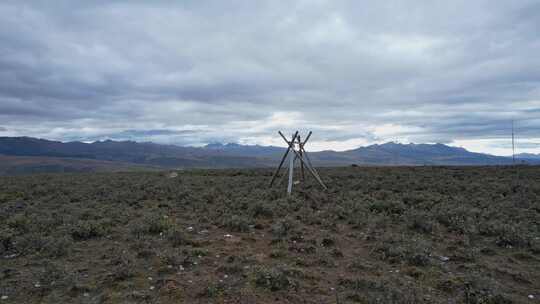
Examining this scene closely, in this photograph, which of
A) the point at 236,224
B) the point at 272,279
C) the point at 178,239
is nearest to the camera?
the point at 272,279

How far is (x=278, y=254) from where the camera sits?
8.72 meters

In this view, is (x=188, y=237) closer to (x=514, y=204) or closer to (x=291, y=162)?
(x=291, y=162)

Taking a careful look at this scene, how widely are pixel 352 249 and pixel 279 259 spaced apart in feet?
7.40

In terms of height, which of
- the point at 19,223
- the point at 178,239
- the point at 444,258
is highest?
the point at 19,223

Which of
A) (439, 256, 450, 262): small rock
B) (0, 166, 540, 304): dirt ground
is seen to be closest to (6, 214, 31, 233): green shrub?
(0, 166, 540, 304): dirt ground

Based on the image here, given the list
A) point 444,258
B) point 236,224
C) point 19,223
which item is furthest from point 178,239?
point 444,258

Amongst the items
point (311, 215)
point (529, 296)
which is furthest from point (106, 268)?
point (529, 296)

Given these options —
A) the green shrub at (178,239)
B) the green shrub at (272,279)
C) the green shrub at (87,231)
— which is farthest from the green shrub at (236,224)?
the green shrub at (272,279)

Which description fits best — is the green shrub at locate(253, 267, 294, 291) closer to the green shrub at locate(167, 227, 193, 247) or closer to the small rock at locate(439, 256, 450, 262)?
the green shrub at locate(167, 227, 193, 247)

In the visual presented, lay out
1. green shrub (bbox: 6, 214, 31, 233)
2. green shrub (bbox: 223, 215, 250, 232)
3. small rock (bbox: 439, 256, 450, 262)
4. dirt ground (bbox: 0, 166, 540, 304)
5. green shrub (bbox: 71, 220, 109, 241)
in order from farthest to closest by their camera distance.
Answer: green shrub (bbox: 223, 215, 250, 232) → green shrub (bbox: 6, 214, 31, 233) → green shrub (bbox: 71, 220, 109, 241) → small rock (bbox: 439, 256, 450, 262) → dirt ground (bbox: 0, 166, 540, 304)

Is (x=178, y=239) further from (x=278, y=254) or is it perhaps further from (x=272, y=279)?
(x=272, y=279)

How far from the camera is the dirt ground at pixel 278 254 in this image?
21.3 feet

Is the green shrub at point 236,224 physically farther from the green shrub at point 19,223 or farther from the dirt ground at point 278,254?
the green shrub at point 19,223

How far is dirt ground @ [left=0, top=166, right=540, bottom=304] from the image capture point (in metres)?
6.48
